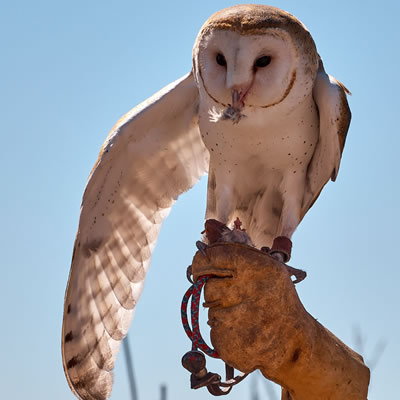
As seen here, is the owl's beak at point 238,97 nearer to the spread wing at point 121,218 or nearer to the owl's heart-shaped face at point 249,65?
the owl's heart-shaped face at point 249,65

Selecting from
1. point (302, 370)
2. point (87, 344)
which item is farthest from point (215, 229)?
point (87, 344)

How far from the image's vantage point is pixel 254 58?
6.30 metres

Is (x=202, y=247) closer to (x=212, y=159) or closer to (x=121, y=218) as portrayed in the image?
(x=212, y=159)

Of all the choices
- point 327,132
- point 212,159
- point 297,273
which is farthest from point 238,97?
point 297,273

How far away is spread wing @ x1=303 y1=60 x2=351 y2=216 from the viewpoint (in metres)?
6.50

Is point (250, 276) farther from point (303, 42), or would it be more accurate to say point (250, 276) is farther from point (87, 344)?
point (87, 344)

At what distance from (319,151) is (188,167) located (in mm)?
1218

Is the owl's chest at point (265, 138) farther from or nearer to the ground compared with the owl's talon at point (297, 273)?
farther from the ground

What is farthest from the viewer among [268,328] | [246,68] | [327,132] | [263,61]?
[327,132]

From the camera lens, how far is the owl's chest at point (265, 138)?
6.56 metres

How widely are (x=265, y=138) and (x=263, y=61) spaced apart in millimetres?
496

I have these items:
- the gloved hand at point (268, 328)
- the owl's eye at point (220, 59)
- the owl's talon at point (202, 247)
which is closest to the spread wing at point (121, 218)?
the owl's eye at point (220, 59)

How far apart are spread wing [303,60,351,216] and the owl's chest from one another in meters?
0.07

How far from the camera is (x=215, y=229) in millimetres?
6438
